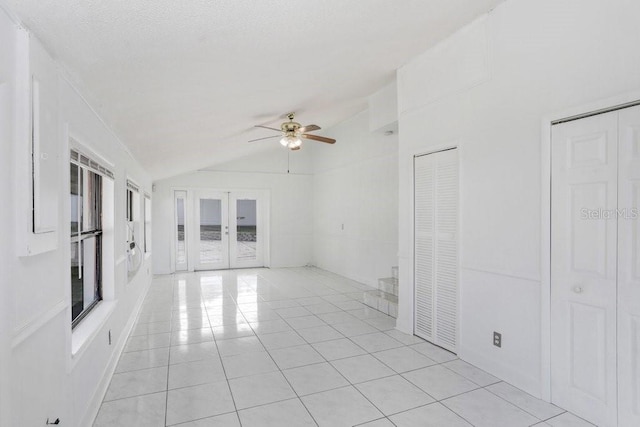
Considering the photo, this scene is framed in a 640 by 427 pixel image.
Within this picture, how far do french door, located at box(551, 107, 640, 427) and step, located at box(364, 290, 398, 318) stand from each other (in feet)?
7.45

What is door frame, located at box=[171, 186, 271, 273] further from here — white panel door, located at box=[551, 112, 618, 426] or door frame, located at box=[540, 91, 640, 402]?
white panel door, located at box=[551, 112, 618, 426]

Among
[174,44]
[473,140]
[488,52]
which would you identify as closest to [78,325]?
[174,44]

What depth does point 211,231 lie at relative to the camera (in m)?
8.56

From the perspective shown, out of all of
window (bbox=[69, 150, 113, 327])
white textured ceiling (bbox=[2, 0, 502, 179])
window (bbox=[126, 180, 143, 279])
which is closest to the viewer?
white textured ceiling (bbox=[2, 0, 502, 179])

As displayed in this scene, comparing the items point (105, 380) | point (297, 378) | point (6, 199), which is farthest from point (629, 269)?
point (105, 380)

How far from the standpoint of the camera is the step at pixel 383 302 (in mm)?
4699

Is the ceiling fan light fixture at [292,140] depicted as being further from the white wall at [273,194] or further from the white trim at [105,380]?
the white wall at [273,194]

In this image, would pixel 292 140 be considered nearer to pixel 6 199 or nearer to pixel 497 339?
pixel 497 339

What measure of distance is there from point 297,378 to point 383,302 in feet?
7.21

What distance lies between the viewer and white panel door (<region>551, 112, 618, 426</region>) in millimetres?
2219

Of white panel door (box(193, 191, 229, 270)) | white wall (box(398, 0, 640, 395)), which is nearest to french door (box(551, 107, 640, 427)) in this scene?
white wall (box(398, 0, 640, 395))

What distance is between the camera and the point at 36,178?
1503 mm

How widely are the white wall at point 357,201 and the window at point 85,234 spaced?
3.67m

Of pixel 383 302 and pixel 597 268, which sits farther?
pixel 383 302
